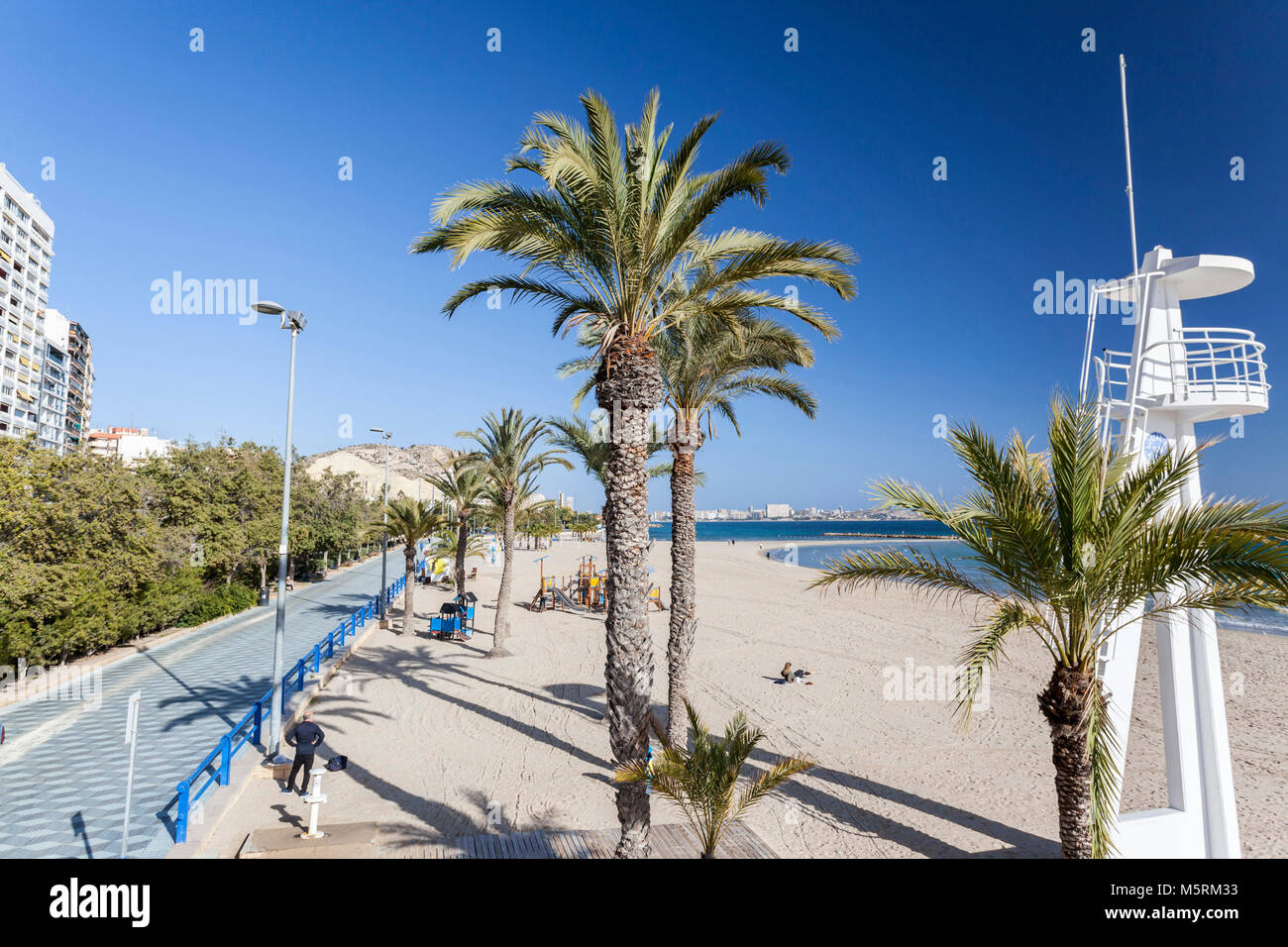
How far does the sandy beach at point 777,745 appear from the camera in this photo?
8562mm

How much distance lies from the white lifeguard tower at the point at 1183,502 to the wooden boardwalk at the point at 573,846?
4.29 m

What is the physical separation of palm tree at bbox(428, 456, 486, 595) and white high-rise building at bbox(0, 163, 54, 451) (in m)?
76.3

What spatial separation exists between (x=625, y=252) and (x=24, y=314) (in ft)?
360

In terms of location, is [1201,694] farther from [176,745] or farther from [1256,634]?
[1256,634]

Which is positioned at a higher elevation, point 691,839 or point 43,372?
point 43,372

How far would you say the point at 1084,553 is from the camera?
5.38 m

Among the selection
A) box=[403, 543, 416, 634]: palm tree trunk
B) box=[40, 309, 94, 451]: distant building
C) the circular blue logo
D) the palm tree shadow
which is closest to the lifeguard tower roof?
the circular blue logo

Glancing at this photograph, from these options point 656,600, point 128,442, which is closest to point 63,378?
point 128,442

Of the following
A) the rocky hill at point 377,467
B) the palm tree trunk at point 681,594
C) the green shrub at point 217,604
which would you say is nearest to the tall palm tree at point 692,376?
the palm tree trunk at point 681,594

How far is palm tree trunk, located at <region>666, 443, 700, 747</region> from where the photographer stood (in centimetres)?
1081

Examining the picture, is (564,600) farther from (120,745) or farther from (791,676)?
(120,745)
